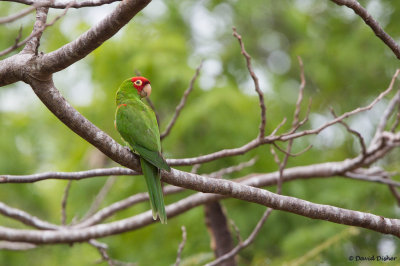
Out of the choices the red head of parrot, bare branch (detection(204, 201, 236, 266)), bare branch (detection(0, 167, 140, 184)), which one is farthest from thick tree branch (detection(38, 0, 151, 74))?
bare branch (detection(204, 201, 236, 266))

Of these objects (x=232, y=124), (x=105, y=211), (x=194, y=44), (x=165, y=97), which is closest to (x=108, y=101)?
(x=165, y=97)

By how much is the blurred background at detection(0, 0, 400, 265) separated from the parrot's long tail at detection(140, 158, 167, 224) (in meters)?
1.53

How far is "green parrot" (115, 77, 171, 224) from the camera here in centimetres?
293

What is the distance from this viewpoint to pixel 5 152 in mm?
6879

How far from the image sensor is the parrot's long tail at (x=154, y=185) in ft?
9.61

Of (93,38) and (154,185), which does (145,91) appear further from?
(93,38)

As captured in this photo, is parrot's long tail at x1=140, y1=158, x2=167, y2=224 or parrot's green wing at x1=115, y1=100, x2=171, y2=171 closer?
parrot's long tail at x1=140, y1=158, x2=167, y2=224

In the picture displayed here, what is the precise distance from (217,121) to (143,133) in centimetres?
252

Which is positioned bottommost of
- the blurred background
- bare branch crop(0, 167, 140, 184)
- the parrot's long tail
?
the blurred background

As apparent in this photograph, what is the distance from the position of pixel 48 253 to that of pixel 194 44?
4291 mm

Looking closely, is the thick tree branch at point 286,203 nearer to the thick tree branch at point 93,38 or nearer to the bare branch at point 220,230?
the thick tree branch at point 93,38

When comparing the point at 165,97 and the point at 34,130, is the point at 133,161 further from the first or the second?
the point at 34,130

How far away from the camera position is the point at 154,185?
2.98 meters

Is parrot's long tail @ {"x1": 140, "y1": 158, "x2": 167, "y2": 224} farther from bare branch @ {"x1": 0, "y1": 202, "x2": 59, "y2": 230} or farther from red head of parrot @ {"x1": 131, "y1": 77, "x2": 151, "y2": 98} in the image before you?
bare branch @ {"x1": 0, "y1": 202, "x2": 59, "y2": 230}
